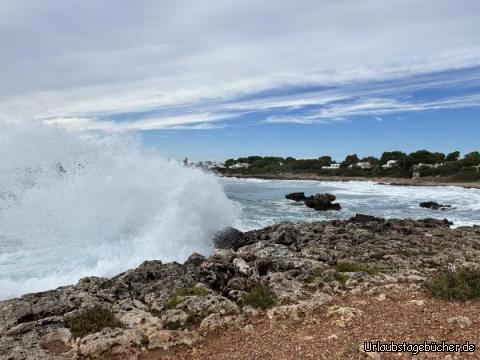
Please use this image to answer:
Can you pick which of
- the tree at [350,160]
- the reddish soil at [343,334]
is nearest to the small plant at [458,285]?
the reddish soil at [343,334]

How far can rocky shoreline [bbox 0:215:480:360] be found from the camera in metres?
6.67

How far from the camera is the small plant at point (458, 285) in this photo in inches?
308

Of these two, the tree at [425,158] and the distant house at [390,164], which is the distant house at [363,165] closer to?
the distant house at [390,164]

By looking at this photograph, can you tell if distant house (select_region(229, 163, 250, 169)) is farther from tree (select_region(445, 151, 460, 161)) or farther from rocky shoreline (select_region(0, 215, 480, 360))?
rocky shoreline (select_region(0, 215, 480, 360))

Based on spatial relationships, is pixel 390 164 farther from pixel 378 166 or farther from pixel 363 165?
pixel 363 165

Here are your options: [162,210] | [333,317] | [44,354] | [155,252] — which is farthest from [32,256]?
[333,317]

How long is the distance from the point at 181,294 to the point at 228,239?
8.00m

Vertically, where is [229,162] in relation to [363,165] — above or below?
above

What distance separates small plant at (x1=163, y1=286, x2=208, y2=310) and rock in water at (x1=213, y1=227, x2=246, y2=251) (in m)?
6.78

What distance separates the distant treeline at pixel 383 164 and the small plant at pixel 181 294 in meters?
75.1

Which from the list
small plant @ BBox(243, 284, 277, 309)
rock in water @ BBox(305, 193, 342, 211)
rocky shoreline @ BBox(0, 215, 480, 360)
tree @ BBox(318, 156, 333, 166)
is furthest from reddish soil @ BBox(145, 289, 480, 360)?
tree @ BBox(318, 156, 333, 166)

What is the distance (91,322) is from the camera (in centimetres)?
716

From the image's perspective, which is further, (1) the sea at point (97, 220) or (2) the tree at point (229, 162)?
(2) the tree at point (229, 162)

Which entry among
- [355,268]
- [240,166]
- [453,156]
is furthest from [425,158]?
[355,268]
